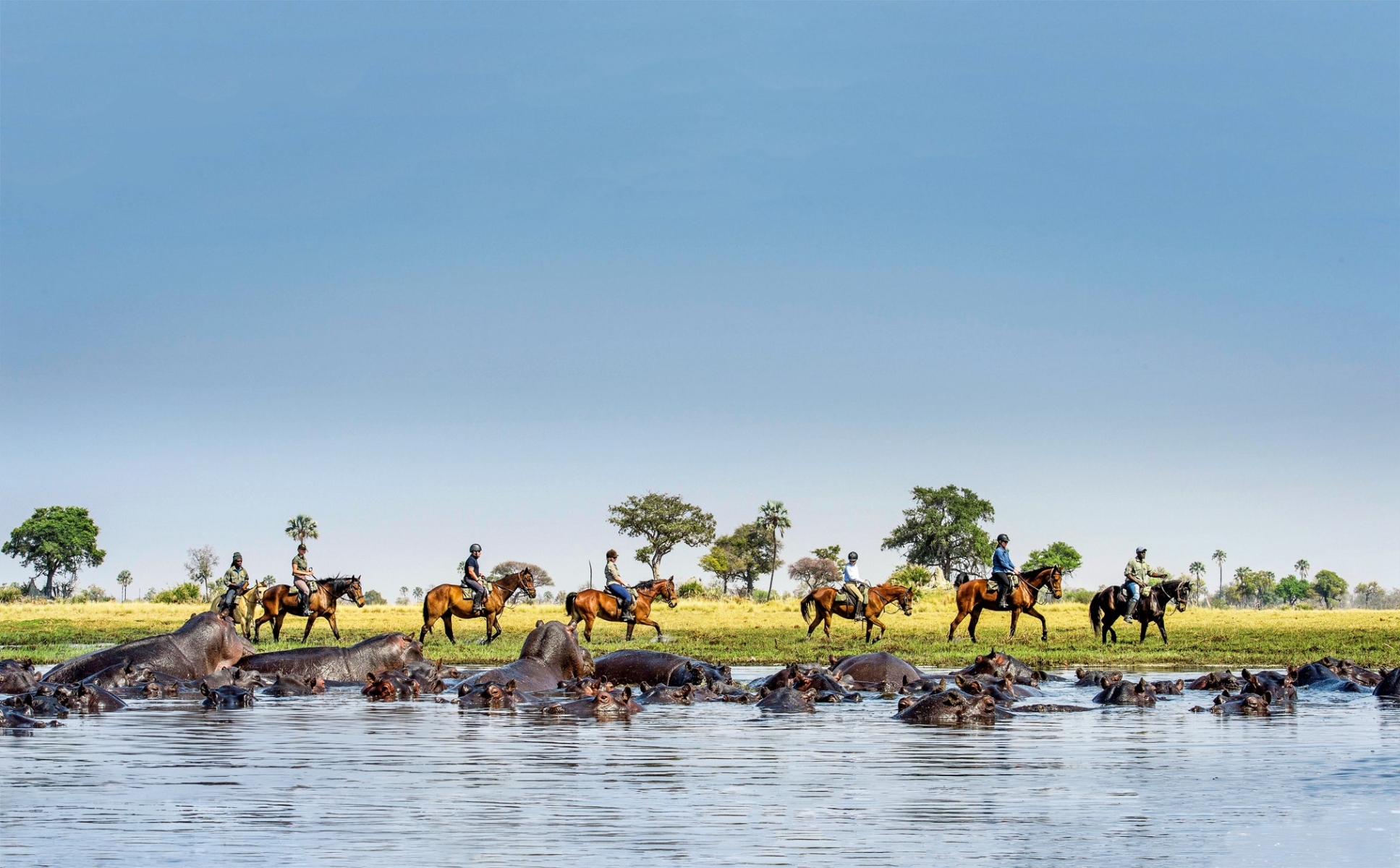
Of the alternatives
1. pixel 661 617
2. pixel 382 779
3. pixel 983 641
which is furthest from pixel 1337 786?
pixel 661 617

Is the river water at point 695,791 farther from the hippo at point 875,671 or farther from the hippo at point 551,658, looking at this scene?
the hippo at point 875,671

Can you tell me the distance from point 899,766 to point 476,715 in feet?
20.1

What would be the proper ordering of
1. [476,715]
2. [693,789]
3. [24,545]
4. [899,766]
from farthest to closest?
[24,545], [476,715], [899,766], [693,789]

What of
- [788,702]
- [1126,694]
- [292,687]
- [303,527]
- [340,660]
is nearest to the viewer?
[788,702]

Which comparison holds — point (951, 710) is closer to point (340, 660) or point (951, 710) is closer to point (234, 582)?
Result: point (340, 660)

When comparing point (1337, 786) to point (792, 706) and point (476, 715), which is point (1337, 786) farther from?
point (476, 715)

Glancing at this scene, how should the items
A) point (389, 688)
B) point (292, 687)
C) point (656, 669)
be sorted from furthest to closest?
1. point (656, 669)
2. point (292, 687)
3. point (389, 688)

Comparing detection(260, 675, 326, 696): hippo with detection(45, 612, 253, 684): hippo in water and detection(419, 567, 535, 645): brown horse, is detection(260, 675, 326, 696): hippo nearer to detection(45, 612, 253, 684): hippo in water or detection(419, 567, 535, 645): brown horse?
detection(45, 612, 253, 684): hippo in water

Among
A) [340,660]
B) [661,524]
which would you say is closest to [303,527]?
[661,524]

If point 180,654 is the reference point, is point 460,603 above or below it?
above

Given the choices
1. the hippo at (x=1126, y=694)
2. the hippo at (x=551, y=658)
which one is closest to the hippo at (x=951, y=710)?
the hippo at (x=1126, y=694)

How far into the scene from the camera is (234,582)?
32719 mm

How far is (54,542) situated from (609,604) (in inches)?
3712

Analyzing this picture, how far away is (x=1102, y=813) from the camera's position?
30.0ft
